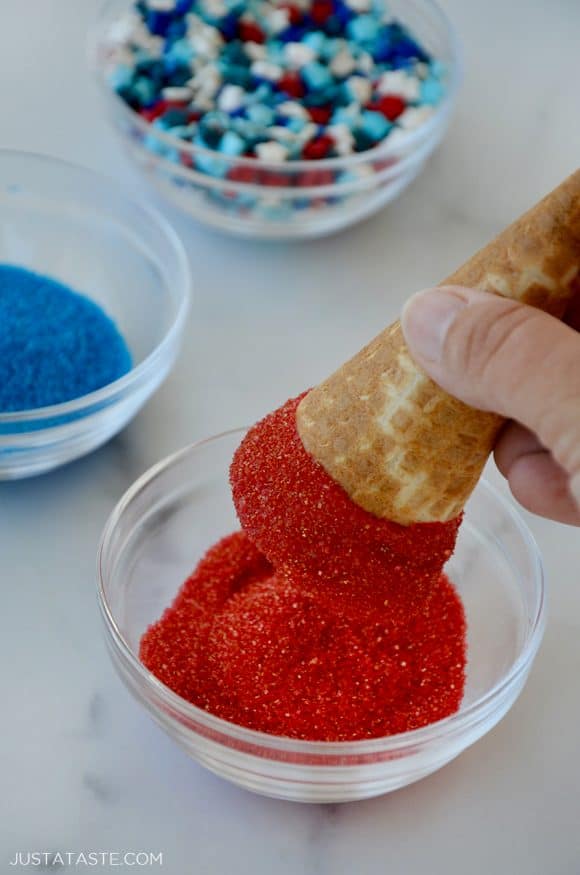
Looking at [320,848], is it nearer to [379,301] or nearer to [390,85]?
[379,301]

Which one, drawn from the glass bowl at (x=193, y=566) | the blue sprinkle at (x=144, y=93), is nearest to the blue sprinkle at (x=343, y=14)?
the blue sprinkle at (x=144, y=93)

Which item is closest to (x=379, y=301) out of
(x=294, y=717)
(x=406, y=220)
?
(x=406, y=220)

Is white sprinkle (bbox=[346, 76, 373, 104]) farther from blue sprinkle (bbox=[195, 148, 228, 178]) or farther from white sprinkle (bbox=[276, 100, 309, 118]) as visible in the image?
blue sprinkle (bbox=[195, 148, 228, 178])

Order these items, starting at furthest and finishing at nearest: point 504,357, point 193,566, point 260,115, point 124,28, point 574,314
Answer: point 124,28 < point 260,115 < point 193,566 < point 574,314 < point 504,357

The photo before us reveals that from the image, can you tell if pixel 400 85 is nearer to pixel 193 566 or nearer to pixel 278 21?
pixel 278 21

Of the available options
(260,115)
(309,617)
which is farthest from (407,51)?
(309,617)

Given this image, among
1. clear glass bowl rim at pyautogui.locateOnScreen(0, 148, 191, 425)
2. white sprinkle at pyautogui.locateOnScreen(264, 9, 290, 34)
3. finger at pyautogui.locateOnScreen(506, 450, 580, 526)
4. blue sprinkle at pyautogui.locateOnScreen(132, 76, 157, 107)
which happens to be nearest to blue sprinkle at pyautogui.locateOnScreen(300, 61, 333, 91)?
white sprinkle at pyautogui.locateOnScreen(264, 9, 290, 34)
